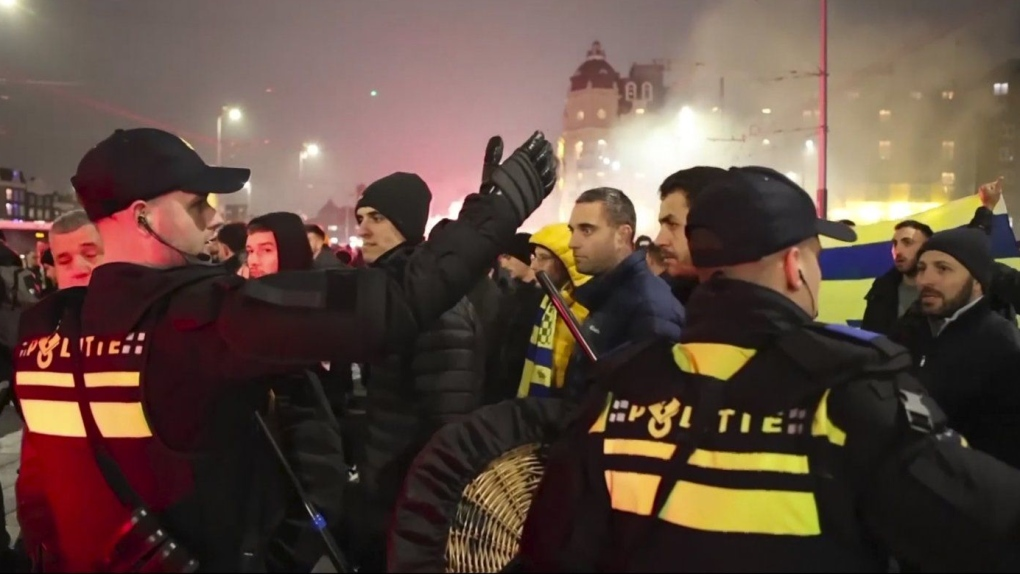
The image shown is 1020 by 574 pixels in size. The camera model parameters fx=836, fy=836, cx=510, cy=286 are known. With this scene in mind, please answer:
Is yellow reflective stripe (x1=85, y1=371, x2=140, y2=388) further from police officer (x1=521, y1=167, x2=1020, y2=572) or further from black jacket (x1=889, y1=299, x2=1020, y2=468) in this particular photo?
black jacket (x1=889, y1=299, x2=1020, y2=468)

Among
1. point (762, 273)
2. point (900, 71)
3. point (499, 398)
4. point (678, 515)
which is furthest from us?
point (900, 71)

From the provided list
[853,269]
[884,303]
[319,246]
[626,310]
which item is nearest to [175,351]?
[626,310]

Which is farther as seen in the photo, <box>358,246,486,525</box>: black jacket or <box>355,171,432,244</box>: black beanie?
<box>355,171,432,244</box>: black beanie

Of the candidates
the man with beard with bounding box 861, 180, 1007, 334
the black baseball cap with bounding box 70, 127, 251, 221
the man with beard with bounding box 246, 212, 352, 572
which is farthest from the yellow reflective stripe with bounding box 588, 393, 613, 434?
the man with beard with bounding box 861, 180, 1007, 334

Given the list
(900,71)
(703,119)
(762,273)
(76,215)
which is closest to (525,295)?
(76,215)

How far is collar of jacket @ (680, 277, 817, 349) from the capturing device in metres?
1.83

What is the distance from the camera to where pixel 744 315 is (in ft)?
6.10

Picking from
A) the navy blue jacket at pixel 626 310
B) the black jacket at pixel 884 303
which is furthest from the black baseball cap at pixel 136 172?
the black jacket at pixel 884 303

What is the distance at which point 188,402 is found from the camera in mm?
2104

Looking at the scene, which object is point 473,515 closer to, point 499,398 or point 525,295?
point 499,398

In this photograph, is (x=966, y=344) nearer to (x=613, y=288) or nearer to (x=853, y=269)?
(x=613, y=288)

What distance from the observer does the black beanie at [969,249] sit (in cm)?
454

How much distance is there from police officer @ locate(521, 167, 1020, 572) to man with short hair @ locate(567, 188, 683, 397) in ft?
4.51

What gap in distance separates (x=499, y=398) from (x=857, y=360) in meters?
3.47
